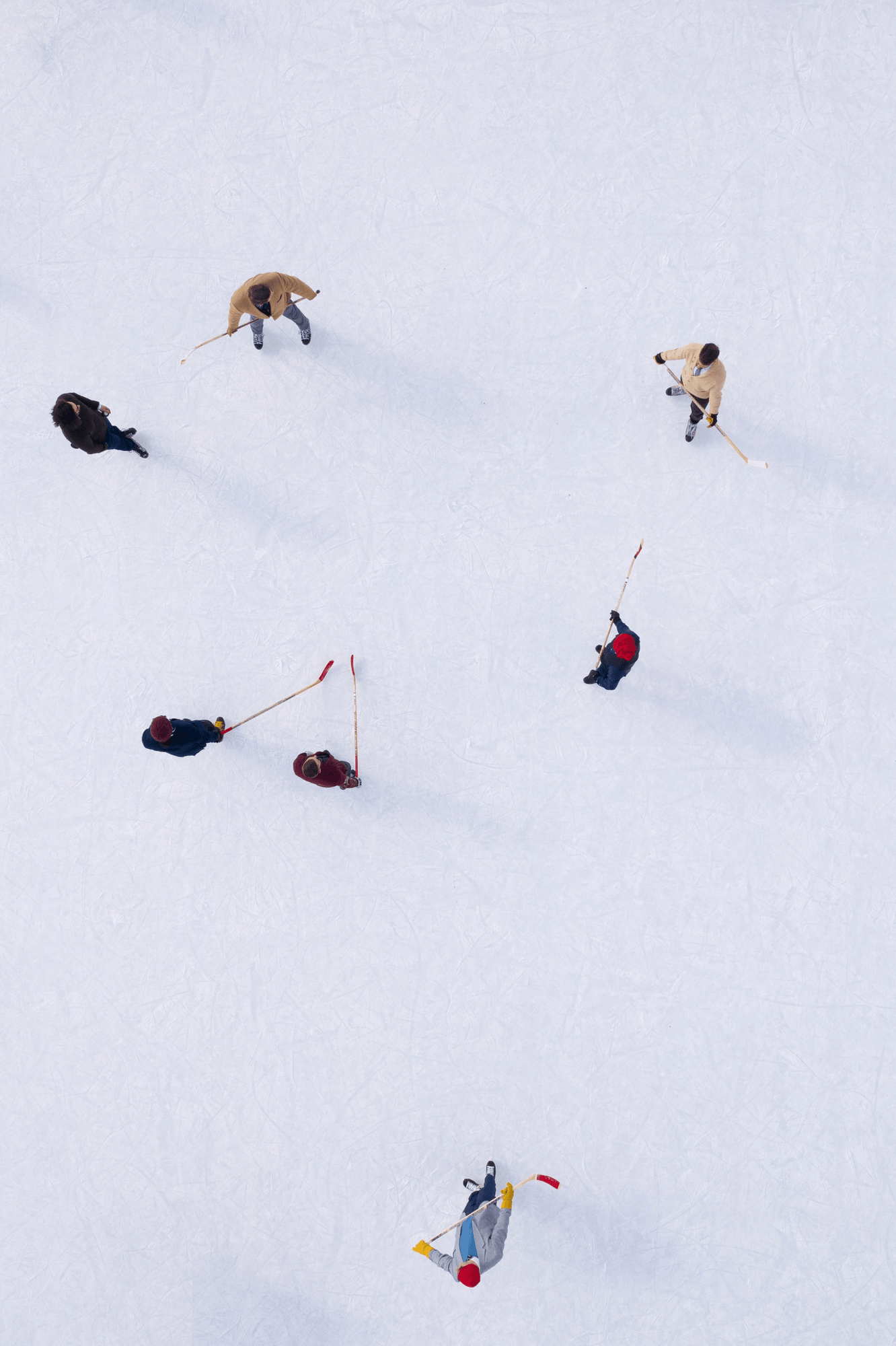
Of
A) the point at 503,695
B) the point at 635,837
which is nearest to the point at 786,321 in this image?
the point at 503,695

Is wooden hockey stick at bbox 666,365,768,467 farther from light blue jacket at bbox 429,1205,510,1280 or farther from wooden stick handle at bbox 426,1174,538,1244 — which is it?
light blue jacket at bbox 429,1205,510,1280

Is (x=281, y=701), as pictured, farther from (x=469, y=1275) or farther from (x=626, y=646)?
(x=469, y=1275)

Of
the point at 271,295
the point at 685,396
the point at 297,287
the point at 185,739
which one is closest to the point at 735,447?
the point at 685,396

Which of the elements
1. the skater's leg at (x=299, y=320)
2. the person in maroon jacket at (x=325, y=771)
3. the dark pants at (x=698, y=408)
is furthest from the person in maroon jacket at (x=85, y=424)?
the dark pants at (x=698, y=408)

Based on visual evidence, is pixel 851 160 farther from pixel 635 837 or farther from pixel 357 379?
pixel 635 837

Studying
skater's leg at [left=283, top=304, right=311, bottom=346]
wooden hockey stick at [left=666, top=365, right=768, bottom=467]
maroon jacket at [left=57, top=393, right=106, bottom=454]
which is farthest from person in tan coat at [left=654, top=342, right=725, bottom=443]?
maroon jacket at [left=57, top=393, right=106, bottom=454]
